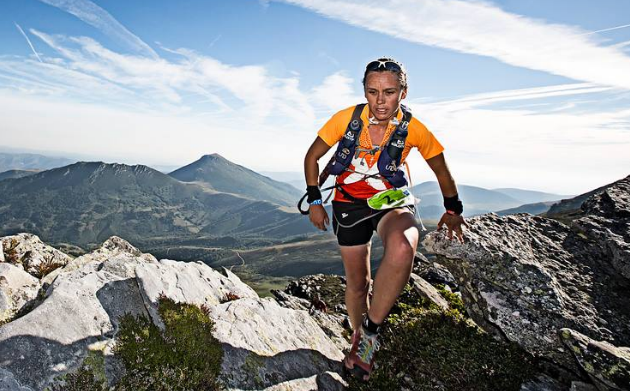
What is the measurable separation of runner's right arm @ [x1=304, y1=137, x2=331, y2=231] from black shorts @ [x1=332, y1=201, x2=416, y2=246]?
308 millimetres

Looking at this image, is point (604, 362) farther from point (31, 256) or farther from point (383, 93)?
point (31, 256)

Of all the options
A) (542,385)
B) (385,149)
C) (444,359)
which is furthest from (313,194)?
(542,385)

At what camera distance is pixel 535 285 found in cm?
816

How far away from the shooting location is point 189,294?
8.66 m

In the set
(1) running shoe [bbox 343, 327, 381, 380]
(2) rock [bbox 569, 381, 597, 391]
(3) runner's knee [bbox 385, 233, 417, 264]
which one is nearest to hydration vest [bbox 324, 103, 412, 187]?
(3) runner's knee [bbox 385, 233, 417, 264]

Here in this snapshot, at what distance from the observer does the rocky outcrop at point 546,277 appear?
25.3 feet

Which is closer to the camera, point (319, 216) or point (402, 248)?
point (402, 248)

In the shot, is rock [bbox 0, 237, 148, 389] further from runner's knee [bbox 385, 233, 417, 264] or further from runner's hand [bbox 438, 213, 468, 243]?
runner's hand [bbox 438, 213, 468, 243]

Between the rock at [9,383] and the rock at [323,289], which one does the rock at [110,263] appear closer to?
the rock at [9,383]

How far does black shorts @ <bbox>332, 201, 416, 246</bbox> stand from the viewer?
741 centimetres

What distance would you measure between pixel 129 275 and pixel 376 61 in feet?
25.0

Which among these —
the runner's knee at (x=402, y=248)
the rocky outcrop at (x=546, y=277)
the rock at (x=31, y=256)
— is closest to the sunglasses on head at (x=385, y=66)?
the runner's knee at (x=402, y=248)

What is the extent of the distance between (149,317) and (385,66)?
7051mm

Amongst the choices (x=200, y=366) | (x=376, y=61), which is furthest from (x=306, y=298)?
(x=376, y=61)
